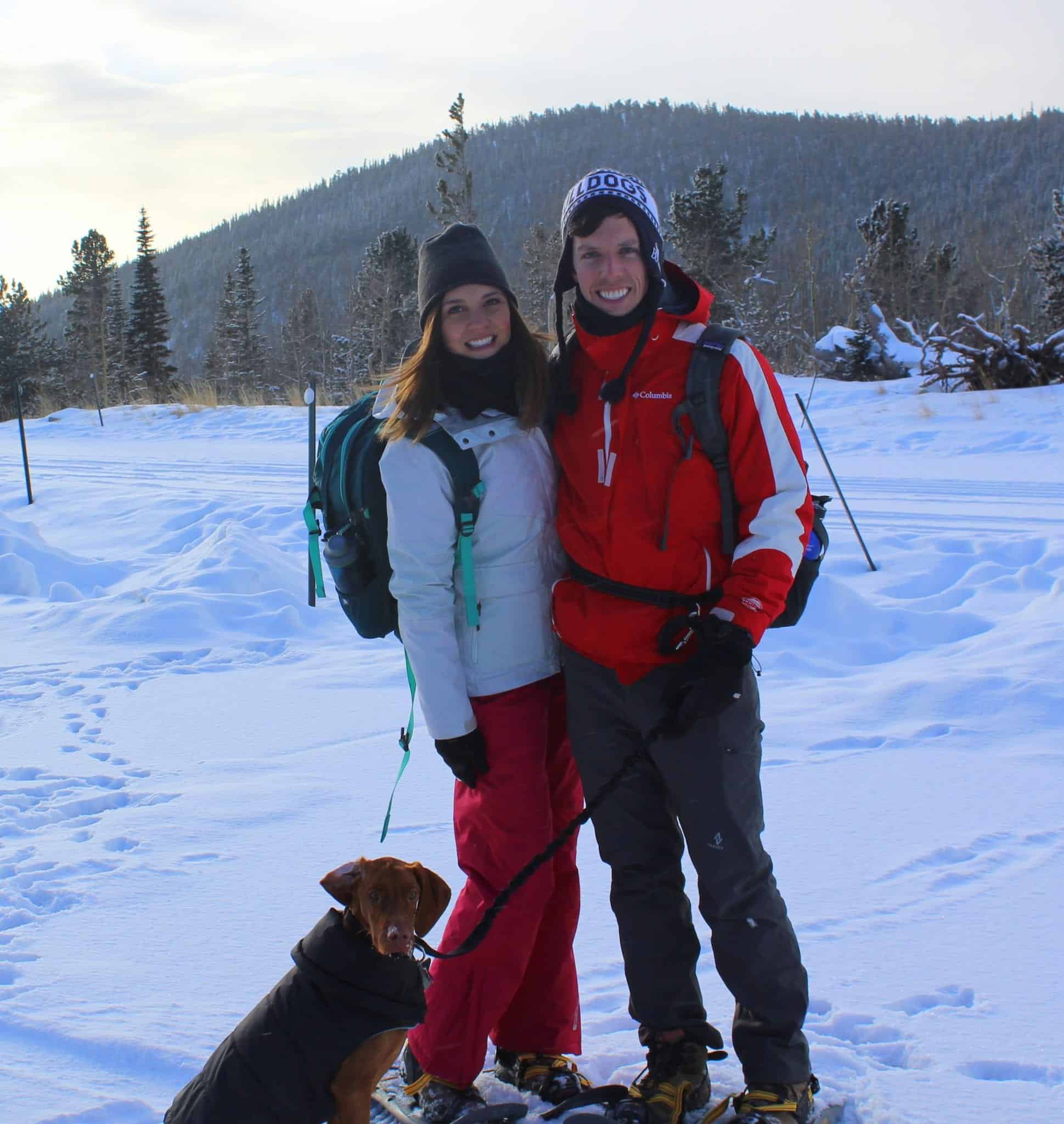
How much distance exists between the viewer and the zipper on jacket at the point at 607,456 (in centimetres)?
211

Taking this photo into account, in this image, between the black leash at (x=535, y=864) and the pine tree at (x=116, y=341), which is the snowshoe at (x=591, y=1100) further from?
the pine tree at (x=116, y=341)

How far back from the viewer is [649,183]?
10144 centimetres

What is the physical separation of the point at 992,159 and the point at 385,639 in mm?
101301

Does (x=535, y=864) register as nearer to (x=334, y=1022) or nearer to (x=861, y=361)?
(x=334, y=1022)

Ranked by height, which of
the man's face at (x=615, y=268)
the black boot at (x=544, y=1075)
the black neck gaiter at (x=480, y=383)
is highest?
the man's face at (x=615, y=268)

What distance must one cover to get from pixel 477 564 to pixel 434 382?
43 centimetres

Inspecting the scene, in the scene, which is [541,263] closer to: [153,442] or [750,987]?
[153,442]

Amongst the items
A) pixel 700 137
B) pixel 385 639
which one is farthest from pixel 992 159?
pixel 385 639

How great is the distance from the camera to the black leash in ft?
6.97

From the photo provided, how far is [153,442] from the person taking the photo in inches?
612

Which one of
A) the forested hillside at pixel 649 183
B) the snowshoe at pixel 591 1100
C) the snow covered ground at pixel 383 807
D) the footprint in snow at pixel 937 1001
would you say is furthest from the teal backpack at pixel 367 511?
the forested hillside at pixel 649 183

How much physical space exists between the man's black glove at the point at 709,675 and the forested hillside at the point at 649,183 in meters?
69.1

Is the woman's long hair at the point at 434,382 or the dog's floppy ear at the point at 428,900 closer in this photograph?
the dog's floppy ear at the point at 428,900

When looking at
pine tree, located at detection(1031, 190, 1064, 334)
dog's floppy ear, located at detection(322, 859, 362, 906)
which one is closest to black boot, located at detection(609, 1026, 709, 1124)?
dog's floppy ear, located at detection(322, 859, 362, 906)
